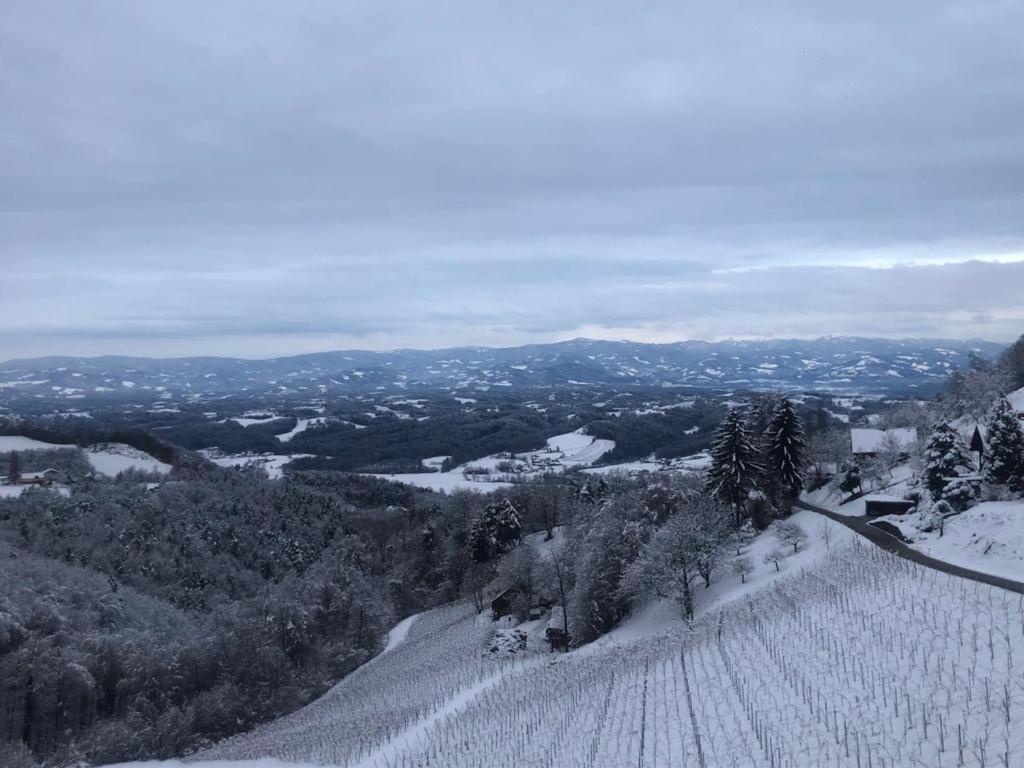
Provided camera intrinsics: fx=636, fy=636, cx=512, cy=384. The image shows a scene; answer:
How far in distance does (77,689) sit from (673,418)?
153982 mm

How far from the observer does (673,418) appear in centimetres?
17212

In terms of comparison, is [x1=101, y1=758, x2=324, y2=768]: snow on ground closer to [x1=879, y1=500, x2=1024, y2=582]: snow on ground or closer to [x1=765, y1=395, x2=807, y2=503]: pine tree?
[x1=879, y1=500, x2=1024, y2=582]: snow on ground

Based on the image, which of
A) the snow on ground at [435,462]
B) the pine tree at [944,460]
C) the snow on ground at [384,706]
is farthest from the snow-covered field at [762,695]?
the snow on ground at [435,462]

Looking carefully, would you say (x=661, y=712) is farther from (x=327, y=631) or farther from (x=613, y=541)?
(x=327, y=631)

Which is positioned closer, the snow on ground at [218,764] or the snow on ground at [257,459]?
the snow on ground at [218,764]

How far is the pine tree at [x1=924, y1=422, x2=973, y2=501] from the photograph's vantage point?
33.0m

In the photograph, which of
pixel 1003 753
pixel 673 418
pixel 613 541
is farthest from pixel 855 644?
pixel 673 418

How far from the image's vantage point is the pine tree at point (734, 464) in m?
42.5

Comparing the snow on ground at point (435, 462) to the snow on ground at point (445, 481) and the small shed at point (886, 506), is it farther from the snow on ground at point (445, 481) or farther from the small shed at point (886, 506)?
the small shed at point (886, 506)

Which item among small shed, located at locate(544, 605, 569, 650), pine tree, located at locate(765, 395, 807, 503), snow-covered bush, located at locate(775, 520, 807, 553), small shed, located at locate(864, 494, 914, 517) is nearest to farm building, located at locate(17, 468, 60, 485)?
small shed, located at locate(544, 605, 569, 650)

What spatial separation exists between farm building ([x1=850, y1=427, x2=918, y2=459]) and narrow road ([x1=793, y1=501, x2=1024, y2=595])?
45.0 ft

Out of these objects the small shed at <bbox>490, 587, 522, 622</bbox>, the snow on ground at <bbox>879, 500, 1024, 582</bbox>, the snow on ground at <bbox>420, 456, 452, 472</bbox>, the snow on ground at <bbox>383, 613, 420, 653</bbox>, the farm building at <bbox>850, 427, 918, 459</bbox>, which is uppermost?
the snow on ground at <bbox>879, 500, 1024, 582</bbox>

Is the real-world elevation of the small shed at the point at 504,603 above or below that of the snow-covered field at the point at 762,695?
below

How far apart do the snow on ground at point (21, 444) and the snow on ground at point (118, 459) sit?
4453mm
